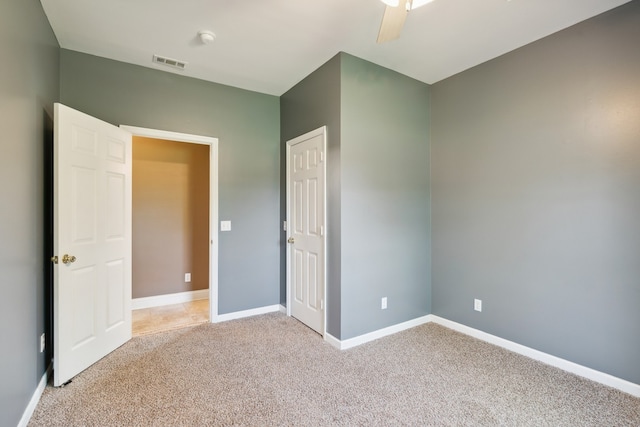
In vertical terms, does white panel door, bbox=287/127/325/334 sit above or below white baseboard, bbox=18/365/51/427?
A: above

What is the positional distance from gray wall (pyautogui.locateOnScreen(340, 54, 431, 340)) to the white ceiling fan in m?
1.10

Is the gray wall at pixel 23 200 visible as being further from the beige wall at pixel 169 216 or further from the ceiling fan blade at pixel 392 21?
the ceiling fan blade at pixel 392 21

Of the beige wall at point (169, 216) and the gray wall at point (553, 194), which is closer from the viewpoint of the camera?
the gray wall at point (553, 194)

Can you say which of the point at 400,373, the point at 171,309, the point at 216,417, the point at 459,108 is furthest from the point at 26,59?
the point at 459,108

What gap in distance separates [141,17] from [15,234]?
1.76 metres

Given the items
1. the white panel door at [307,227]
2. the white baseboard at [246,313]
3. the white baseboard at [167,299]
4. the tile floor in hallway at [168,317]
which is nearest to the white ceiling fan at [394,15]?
the white panel door at [307,227]

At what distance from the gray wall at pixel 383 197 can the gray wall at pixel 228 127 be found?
1.27 metres

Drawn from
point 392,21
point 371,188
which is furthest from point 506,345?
point 392,21

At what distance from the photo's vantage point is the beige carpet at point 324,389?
5.87ft

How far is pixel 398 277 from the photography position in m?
Result: 3.10

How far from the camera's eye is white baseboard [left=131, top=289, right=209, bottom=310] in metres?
3.88

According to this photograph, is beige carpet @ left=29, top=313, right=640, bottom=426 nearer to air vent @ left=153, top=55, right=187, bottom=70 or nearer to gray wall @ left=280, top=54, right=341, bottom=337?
gray wall @ left=280, top=54, right=341, bottom=337

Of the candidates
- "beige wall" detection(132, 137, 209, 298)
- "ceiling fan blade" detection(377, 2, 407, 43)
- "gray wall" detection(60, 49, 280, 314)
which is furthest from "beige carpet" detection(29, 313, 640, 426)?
"ceiling fan blade" detection(377, 2, 407, 43)

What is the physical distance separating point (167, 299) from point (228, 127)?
2548mm
